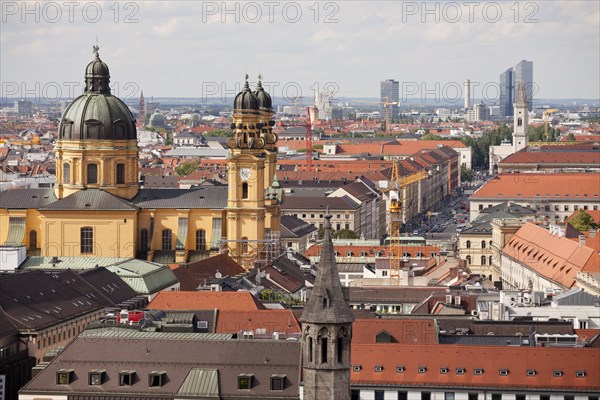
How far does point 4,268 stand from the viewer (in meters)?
113

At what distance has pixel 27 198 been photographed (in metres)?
124

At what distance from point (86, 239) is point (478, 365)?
54228 mm

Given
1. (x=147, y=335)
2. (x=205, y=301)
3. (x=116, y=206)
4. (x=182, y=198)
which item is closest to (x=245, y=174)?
(x=182, y=198)

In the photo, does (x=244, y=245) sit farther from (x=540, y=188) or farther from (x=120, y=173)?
(x=540, y=188)

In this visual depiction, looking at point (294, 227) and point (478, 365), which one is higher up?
point (478, 365)

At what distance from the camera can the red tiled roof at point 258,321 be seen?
82.5 m

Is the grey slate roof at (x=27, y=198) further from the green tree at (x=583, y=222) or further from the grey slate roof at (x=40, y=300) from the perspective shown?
the green tree at (x=583, y=222)

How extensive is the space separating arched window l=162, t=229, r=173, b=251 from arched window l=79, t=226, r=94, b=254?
15.9 ft

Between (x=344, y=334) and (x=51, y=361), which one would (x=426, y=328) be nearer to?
(x=51, y=361)

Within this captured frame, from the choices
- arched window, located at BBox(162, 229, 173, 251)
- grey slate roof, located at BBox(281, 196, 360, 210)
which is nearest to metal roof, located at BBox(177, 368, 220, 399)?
arched window, located at BBox(162, 229, 173, 251)

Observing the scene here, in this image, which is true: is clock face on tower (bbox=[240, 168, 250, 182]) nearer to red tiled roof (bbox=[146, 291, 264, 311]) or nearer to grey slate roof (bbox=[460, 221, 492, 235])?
red tiled roof (bbox=[146, 291, 264, 311])

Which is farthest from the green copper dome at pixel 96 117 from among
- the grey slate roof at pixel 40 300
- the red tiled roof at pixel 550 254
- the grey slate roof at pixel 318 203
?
the grey slate roof at pixel 318 203

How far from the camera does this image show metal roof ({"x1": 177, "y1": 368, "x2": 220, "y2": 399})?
6694cm

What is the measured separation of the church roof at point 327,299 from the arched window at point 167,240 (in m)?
74.3
